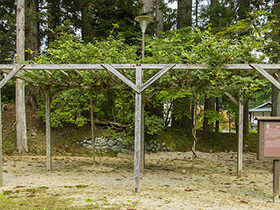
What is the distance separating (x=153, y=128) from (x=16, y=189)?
585cm

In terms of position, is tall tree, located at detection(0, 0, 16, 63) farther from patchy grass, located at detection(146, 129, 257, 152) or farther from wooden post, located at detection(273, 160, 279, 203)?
wooden post, located at detection(273, 160, 279, 203)

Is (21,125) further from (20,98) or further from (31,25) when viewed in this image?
(31,25)

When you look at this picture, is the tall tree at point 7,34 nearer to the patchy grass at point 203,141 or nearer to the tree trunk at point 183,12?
the tree trunk at point 183,12

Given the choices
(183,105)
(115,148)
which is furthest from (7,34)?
(183,105)

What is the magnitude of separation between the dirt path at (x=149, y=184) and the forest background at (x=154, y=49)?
2006 mm

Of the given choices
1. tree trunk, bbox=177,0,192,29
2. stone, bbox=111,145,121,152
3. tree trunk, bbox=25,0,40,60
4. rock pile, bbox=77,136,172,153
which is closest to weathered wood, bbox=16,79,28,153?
rock pile, bbox=77,136,172,153

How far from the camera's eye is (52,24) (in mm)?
15250

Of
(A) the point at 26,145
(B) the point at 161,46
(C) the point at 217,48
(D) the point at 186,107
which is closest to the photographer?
(C) the point at 217,48

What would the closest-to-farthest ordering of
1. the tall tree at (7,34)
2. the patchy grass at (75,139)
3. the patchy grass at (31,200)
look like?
the patchy grass at (31,200) < the patchy grass at (75,139) < the tall tree at (7,34)

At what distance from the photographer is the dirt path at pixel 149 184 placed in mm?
4457

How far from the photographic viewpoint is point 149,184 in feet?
19.0

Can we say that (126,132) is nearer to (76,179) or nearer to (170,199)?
(76,179)

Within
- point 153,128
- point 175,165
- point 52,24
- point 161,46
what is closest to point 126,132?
point 153,128

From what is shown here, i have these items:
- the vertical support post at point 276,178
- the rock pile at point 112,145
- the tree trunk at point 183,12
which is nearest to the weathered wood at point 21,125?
the rock pile at point 112,145
